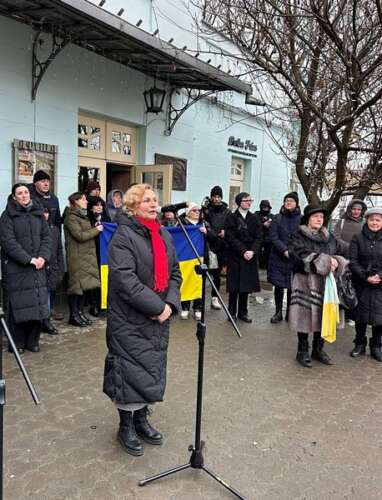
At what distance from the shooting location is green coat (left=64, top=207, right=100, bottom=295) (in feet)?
19.1

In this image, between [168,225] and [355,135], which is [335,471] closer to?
[168,225]

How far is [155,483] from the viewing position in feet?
9.19

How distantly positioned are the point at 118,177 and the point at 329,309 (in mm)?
5540

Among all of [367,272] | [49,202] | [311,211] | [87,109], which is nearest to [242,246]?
[311,211]

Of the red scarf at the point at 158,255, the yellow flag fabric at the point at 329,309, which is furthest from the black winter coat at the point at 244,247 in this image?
the red scarf at the point at 158,255

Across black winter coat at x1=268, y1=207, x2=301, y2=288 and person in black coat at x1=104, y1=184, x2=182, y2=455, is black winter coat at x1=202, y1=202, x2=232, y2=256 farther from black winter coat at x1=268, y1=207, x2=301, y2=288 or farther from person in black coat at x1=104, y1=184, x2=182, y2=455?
person in black coat at x1=104, y1=184, x2=182, y2=455

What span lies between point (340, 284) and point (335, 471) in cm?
234

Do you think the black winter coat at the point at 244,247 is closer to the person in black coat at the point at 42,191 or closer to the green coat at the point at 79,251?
the green coat at the point at 79,251

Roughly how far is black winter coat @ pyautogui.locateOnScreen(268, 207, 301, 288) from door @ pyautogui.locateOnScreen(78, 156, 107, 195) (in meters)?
3.28

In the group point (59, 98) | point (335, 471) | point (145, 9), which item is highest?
point (145, 9)

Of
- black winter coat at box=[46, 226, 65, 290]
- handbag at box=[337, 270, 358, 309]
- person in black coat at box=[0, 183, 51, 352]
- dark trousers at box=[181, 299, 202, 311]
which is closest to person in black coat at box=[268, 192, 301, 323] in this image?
dark trousers at box=[181, 299, 202, 311]

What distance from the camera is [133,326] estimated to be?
9.59 feet

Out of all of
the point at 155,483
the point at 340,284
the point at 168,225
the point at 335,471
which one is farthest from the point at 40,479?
the point at 168,225

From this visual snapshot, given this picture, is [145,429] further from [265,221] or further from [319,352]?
[265,221]
